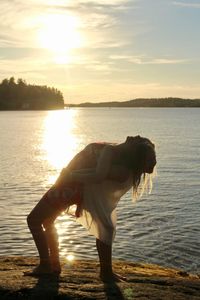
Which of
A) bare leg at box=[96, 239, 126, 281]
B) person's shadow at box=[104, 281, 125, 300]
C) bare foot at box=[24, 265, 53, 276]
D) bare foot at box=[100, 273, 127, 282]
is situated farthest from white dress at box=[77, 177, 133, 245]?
bare foot at box=[24, 265, 53, 276]

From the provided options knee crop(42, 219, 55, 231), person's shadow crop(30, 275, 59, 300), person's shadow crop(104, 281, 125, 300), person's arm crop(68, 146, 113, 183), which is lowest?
person's shadow crop(104, 281, 125, 300)

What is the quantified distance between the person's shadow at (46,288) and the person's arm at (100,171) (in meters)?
1.32

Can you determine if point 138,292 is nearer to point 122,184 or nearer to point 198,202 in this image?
point 122,184

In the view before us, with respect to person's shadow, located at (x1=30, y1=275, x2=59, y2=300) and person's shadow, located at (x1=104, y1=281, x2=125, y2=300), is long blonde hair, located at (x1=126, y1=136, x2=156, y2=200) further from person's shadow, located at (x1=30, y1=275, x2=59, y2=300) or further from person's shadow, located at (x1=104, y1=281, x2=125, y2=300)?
person's shadow, located at (x1=30, y1=275, x2=59, y2=300)

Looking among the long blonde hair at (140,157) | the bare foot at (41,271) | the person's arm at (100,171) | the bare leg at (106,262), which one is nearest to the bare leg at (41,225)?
the bare foot at (41,271)

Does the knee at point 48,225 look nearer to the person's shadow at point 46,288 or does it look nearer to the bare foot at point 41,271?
the bare foot at point 41,271

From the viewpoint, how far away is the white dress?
6934mm

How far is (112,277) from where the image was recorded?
694cm

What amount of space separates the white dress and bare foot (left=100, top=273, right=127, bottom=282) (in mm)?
435

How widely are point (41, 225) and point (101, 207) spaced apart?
2.76 feet

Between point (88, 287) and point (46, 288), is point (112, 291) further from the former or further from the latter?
point (46, 288)

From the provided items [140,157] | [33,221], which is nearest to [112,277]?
[33,221]

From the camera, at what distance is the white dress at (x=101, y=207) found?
6.93 metres

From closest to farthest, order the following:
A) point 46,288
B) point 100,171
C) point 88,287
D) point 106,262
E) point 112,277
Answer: point 46,288
point 88,287
point 100,171
point 112,277
point 106,262
